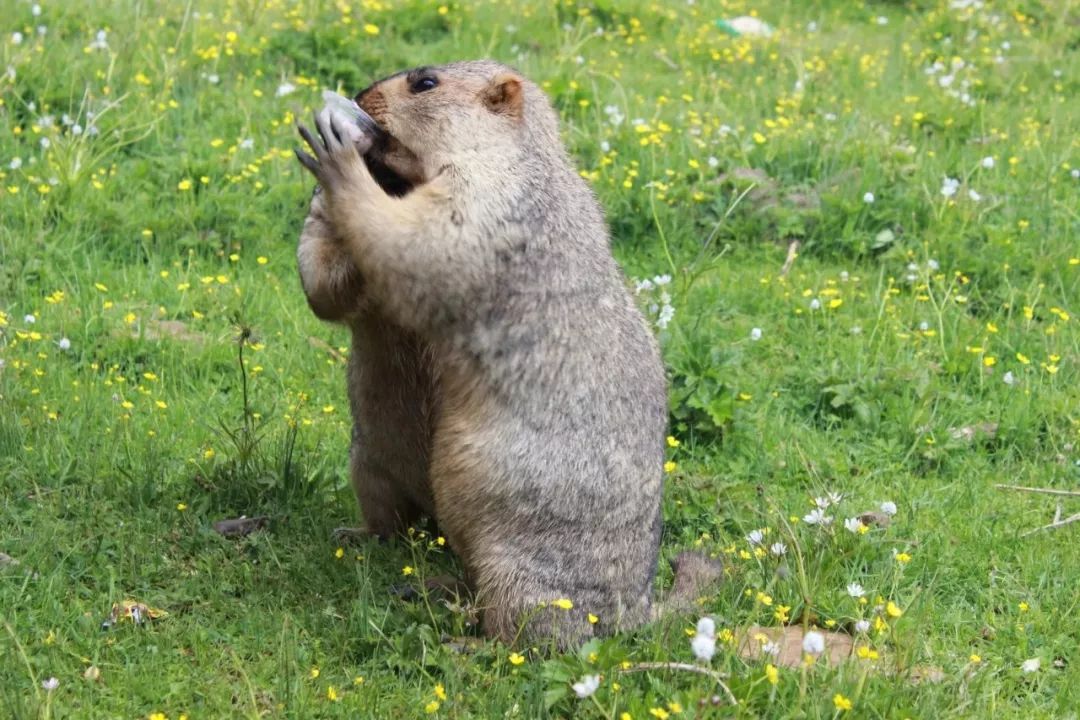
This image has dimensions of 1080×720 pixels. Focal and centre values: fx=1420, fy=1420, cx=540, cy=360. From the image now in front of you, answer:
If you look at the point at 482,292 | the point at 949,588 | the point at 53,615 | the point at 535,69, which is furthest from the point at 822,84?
the point at 53,615

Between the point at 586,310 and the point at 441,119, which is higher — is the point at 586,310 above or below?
below

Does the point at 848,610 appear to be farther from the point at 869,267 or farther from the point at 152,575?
the point at 869,267

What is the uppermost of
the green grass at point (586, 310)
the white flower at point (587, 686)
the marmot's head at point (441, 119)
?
the marmot's head at point (441, 119)

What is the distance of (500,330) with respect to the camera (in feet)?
13.6

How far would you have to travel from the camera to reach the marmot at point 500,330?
4.03 meters

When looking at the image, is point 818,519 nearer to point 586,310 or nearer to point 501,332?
point 586,310

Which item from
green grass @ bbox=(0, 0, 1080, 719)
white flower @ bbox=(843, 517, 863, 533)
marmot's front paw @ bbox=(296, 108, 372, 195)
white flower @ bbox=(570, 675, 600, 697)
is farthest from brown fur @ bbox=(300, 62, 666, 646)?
white flower @ bbox=(843, 517, 863, 533)

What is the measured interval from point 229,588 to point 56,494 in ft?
2.53

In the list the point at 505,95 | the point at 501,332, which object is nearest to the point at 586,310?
the point at 501,332

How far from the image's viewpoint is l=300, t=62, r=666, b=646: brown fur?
13.2ft

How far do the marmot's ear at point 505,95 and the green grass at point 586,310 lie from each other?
1.24 m

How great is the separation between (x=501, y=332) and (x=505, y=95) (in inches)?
28.9

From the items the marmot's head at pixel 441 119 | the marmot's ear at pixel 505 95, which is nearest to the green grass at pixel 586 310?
the marmot's head at pixel 441 119

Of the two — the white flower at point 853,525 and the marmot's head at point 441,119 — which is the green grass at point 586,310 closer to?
the white flower at point 853,525
